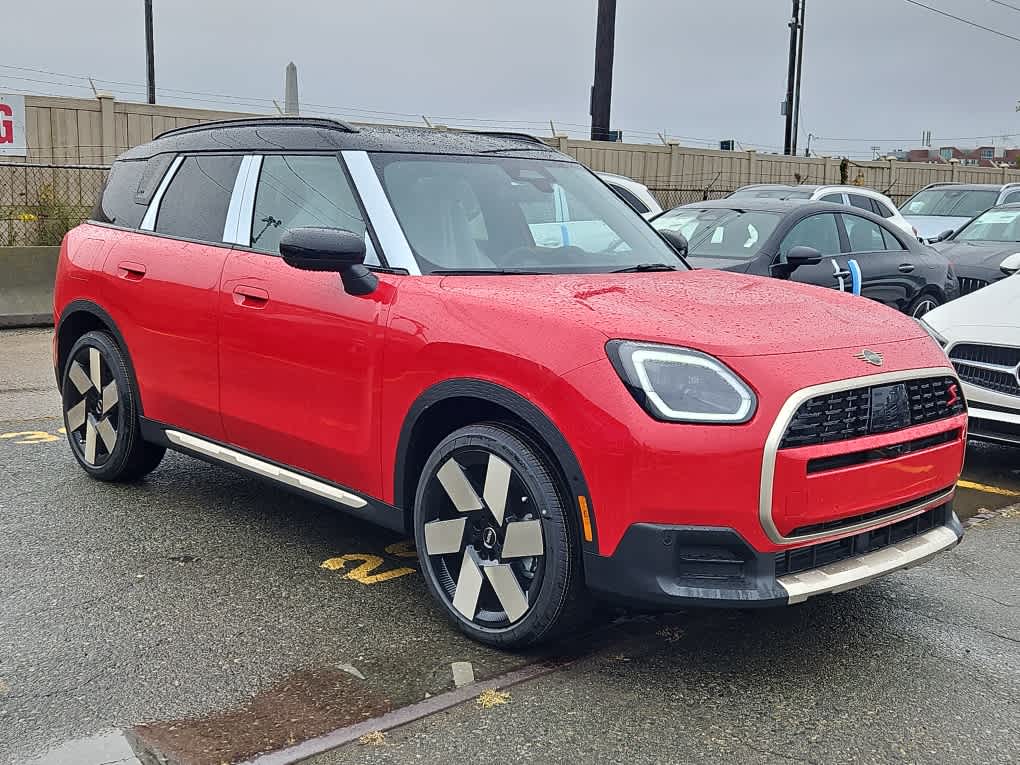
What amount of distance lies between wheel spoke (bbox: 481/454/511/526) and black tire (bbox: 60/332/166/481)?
246 cm

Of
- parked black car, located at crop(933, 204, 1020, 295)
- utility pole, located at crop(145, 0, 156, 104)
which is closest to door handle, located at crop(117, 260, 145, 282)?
parked black car, located at crop(933, 204, 1020, 295)

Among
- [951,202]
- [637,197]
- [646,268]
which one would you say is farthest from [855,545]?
[951,202]

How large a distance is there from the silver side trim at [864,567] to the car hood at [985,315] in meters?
2.79

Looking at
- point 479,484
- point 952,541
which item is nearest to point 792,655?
point 952,541

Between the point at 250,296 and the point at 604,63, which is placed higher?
the point at 604,63

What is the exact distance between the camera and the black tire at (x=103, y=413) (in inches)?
216

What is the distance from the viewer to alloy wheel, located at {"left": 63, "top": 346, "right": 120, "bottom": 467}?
5605 millimetres

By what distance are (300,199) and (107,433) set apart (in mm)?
1825

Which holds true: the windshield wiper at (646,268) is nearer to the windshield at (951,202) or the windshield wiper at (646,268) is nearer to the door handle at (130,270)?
the door handle at (130,270)

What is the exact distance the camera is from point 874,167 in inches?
1237

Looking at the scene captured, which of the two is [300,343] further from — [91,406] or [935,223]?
[935,223]

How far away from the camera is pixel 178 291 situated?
5.02m

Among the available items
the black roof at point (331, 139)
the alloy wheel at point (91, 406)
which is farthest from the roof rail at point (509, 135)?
the alloy wheel at point (91, 406)

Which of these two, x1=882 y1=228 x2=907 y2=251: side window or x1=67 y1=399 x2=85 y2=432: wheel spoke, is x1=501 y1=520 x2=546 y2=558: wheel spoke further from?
x1=882 y1=228 x2=907 y2=251: side window
